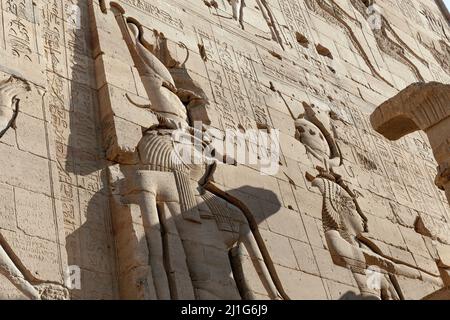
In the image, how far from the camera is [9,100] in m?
5.68

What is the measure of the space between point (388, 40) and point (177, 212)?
6.86 meters

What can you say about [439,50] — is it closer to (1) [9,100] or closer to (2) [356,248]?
(2) [356,248]

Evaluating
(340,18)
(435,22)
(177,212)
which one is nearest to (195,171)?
(177,212)

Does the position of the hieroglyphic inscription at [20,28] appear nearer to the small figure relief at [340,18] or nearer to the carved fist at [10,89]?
the carved fist at [10,89]

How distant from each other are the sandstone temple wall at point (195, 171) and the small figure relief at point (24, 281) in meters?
0.02

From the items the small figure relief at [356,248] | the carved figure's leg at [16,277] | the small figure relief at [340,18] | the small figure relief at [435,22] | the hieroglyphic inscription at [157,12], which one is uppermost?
the small figure relief at [435,22]

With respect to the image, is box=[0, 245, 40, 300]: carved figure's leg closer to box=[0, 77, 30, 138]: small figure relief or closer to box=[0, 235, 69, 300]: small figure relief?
box=[0, 235, 69, 300]: small figure relief

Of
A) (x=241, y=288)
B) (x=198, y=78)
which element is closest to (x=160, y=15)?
(x=198, y=78)

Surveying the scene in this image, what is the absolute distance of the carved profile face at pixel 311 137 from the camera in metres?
8.22

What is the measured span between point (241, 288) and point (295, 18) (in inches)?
199

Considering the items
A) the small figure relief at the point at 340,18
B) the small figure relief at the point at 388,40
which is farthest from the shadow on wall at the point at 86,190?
the small figure relief at the point at 388,40

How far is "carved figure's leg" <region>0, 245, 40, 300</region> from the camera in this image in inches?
190

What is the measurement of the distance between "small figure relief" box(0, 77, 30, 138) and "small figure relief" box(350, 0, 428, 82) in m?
6.85
